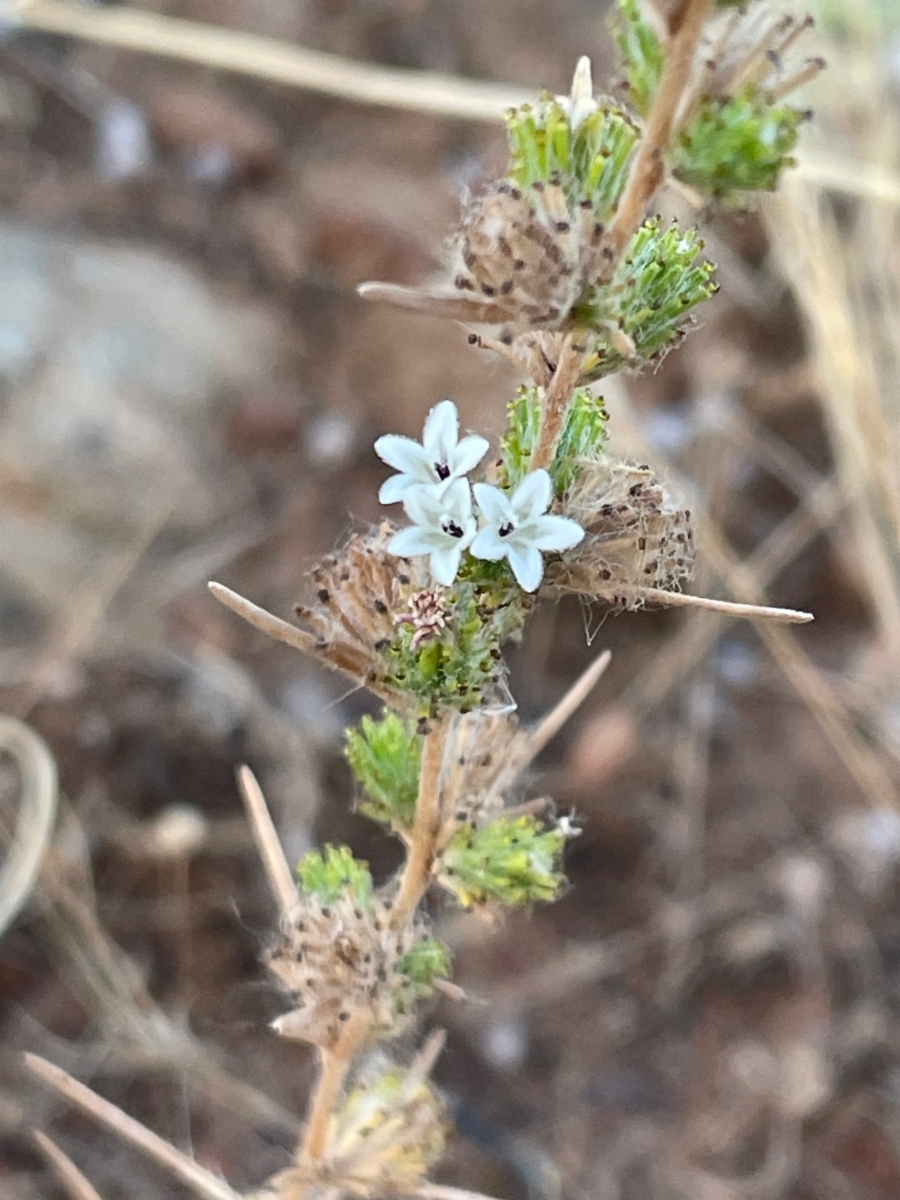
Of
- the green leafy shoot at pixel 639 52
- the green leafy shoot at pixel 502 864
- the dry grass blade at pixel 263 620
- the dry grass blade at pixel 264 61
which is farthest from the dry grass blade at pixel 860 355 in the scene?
the dry grass blade at pixel 263 620

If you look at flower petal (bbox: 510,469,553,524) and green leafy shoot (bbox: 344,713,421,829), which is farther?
green leafy shoot (bbox: 344,713,421,829)

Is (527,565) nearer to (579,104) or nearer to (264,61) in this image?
(579,104)

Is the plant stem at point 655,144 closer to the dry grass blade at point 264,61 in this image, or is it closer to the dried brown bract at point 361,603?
the dried brown bract at point 361,603

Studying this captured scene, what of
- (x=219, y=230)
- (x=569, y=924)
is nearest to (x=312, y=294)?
(x=219, y=230)

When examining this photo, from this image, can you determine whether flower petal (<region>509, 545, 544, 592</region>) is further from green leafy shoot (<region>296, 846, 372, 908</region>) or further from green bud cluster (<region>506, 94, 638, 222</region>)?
green leafy shoot (<region>296, 846, 372, 908</region>)

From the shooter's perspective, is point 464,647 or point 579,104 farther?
point 464,647

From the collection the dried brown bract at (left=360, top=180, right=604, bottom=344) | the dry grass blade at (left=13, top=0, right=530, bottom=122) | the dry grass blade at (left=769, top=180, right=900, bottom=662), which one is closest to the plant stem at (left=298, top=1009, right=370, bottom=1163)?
the dried brown bract at (left=360, top=180, right=604, bottom=344)

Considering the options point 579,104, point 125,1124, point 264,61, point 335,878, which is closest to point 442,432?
point 579,104

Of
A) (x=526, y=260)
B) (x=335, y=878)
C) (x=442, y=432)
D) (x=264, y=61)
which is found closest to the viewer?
(x=526, y=260)
